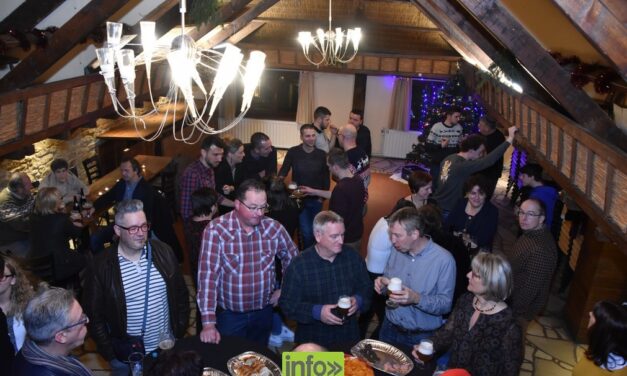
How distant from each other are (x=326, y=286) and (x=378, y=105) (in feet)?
31.0

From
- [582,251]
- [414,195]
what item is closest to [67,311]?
[414,195]

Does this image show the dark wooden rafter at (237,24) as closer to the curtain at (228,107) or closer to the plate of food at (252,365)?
the curtain at (228,107)

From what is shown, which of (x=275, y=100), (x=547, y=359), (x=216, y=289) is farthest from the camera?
(x=275, y=100)

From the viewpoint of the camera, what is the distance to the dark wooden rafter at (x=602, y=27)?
2.11 m

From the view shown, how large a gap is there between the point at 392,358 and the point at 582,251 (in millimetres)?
3320

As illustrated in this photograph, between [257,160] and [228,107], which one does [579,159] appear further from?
[228,107]

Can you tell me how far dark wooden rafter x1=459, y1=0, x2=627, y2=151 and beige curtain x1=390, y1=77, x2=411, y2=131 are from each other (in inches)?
311

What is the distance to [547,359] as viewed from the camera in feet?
14.5

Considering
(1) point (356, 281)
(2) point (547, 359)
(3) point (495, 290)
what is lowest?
(2) point (547, 359)

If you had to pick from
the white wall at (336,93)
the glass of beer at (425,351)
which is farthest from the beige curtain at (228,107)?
the glass of beer at (425,351)

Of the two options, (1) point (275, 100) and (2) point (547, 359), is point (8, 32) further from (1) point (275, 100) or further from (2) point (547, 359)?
(1) point (275, 100)

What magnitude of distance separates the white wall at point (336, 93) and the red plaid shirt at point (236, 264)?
29.1 ft

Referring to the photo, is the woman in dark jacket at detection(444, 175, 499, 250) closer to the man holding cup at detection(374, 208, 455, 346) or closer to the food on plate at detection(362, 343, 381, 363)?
the man holding cup at detection(374, 208, 455, 346)

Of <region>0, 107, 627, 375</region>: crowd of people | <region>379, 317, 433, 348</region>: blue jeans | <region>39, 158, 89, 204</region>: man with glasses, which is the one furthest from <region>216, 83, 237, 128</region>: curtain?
<region>379, 317, 433, 348</region>: blue jeans
